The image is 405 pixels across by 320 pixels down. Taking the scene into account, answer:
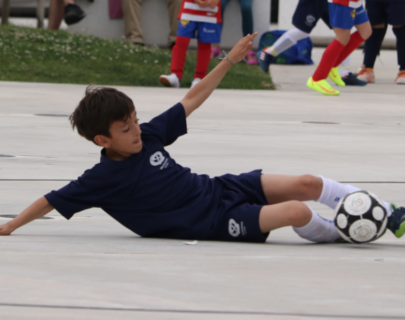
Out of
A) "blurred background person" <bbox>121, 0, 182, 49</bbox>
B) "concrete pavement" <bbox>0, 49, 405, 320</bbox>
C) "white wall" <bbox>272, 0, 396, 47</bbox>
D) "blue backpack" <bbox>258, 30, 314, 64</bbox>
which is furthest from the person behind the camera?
"white wall" <bbox>272, 0, 396, 47</bbox>


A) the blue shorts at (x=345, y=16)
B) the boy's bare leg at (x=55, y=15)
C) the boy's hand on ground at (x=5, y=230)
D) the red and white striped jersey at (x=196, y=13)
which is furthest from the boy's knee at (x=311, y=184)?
the boy's bare leg at (x=55, y=15)

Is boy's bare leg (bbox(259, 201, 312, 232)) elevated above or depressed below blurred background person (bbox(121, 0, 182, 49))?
below

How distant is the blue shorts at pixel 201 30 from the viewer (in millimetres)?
8188

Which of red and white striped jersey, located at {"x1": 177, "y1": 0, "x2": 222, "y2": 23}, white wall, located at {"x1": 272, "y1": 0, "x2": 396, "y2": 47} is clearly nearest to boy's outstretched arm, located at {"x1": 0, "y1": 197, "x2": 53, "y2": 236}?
red and white striped jersey, located at {"x1": 177, "y1": 0, "x2": 222, "y2": 23}

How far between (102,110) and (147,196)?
0.38 m

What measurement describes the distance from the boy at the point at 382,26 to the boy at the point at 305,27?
0.29 metres

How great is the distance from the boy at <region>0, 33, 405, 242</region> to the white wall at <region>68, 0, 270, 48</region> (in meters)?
9.71

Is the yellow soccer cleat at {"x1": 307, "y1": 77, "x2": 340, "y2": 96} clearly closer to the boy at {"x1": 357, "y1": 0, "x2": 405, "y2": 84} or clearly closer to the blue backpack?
the boy at {"x1": 357, "y1": 0, "x2": 405, "y2": 84}

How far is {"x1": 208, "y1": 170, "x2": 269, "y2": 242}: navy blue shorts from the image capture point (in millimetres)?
2830

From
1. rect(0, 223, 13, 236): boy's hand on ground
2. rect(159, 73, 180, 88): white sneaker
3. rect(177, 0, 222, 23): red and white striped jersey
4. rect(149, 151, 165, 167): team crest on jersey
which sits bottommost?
rect(159, 73, 180, 88): white sneaker

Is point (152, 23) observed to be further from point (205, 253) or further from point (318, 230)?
point (205, 253)

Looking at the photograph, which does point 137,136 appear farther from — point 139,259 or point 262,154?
point 262,154

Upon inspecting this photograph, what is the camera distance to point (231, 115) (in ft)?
21.4

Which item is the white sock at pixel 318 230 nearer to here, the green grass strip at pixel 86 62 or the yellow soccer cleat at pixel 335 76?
the yellow soccer cleat at pixel 335 76
